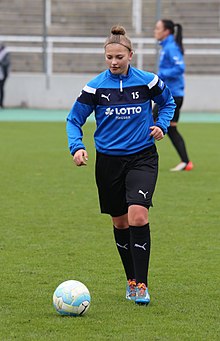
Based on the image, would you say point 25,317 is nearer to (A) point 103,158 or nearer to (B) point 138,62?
(A) point 103,158

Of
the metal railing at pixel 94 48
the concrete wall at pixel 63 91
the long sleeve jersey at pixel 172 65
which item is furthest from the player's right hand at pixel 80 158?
the metal railing at pixel 94 48

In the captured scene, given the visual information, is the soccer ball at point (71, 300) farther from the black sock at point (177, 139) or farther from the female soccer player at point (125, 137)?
the black sock at point (177, 139)

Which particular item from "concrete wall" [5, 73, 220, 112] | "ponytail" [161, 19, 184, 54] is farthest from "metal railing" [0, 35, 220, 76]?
"ponytail" [161, 19, 184, 54]

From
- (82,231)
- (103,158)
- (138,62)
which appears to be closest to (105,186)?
(103,158)

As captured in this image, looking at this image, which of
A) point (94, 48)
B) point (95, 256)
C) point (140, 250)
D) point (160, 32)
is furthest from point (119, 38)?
point (94, 48)

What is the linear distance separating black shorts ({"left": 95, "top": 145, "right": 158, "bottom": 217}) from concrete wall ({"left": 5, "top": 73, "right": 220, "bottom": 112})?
66.1 ft

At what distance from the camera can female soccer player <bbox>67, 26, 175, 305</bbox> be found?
607 centimetres

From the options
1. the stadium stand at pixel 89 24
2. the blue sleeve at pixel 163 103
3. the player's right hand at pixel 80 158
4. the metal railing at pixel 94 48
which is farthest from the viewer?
the stadium stand at pixel 89 24

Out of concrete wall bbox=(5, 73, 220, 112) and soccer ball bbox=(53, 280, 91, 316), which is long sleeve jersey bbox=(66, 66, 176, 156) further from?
concrete wall bbox=(5, 73, 220, 112)

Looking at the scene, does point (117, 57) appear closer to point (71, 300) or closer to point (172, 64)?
point (71, 300)

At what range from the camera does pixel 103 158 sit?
626cm

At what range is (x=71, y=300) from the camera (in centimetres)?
564

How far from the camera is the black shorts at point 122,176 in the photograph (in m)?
6.16

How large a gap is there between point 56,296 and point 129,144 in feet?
3.84
